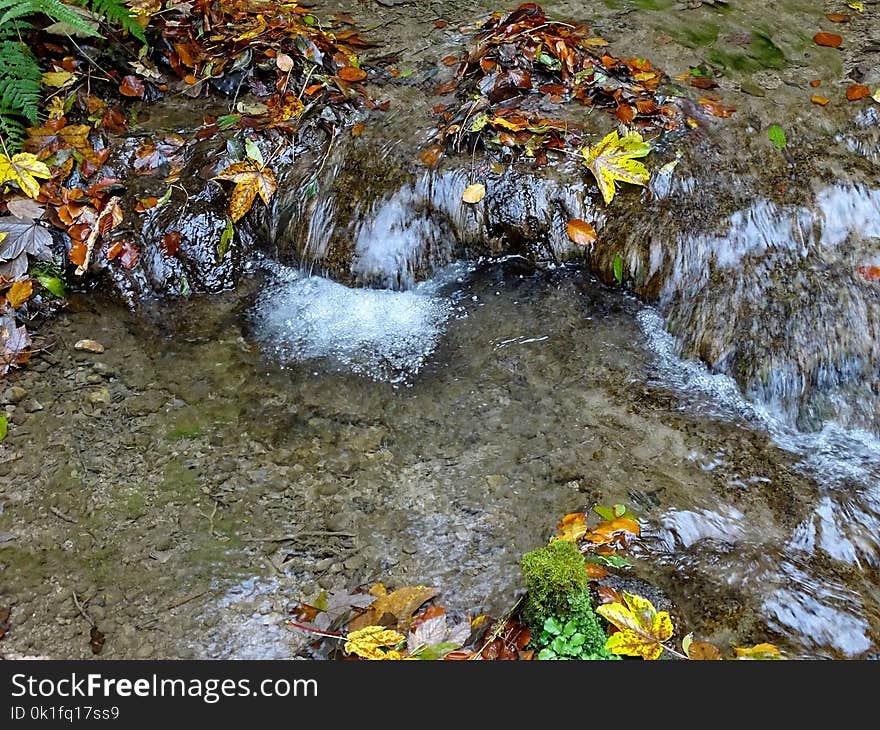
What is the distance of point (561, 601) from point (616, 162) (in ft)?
9.11

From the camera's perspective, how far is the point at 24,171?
14.0ft

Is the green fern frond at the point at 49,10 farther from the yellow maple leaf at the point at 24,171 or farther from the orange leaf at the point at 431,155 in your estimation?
the orange leaf at the point at 431,155

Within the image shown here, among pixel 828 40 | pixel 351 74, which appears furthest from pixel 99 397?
pixel 828 40

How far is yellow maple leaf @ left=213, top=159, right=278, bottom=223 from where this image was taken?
14.8ft

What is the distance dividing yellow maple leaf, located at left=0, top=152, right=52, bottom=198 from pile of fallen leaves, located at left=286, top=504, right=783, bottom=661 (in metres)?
3.06

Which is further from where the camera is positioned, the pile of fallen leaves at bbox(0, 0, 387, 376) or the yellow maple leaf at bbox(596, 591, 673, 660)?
the pile of fallen leaves at bbox(0, 0, 387, 376)

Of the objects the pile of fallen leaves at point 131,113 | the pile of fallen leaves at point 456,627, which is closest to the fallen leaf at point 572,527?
the pile of fallen leaves at point 456,627

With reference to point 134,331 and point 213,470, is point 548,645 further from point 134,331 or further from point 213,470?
point 134,331

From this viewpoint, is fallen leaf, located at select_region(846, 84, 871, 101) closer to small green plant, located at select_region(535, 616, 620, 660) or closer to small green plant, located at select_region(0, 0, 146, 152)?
small green plant, located at select_region(535, 616, 620, 660)

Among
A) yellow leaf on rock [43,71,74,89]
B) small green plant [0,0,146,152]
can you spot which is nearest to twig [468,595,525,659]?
small green plant [0,0,146,152]

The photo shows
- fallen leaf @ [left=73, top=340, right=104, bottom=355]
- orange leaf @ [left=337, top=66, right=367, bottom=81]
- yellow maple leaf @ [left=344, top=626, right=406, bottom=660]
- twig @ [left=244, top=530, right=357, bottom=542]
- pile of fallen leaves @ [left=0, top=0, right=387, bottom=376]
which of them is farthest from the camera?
orange leaf @ [left=337, top=66, right=367, bottom=81]

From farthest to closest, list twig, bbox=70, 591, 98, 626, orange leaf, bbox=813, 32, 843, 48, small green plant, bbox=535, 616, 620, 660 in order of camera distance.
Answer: orange leaf, bbox=813, 32, 843, 48 < twig, bbox=70, 591, 98, 626 < small green plant, bbox=535, 616, 620, 660

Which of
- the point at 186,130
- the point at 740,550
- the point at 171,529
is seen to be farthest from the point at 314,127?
the point at 740,550

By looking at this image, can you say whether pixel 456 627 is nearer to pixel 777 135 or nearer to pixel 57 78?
pixel 777 135
